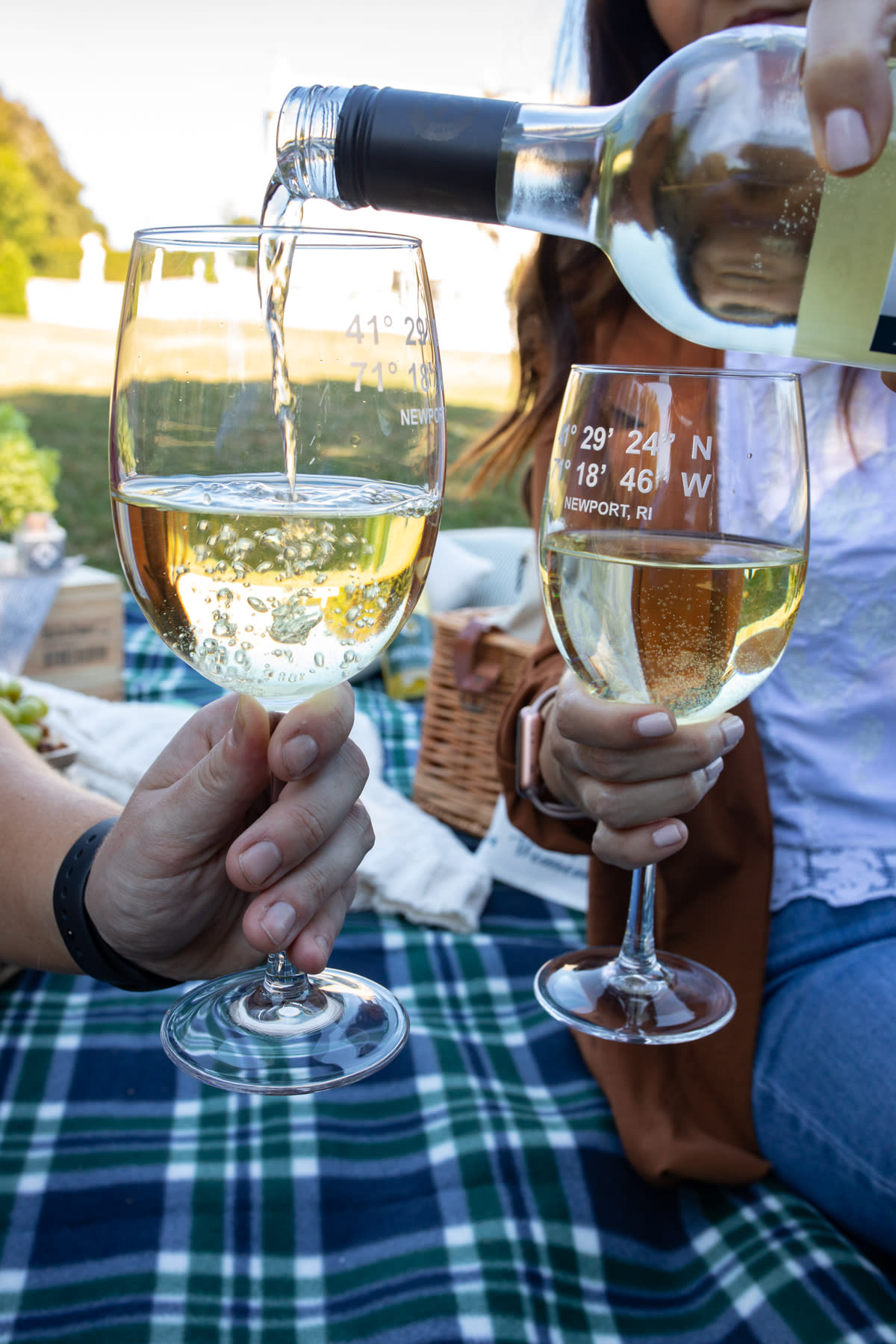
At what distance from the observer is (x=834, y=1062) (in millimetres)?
998

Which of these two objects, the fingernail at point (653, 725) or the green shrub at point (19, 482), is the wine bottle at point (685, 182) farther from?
the green shrub at point (19, 482)

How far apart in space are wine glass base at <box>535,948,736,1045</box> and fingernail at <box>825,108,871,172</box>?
1.59ft

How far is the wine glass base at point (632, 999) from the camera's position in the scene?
2.21 feet

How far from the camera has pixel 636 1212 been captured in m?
1.00

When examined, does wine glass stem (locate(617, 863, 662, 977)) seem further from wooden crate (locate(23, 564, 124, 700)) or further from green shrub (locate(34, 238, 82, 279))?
green shrub (locate(34, 238, 82, 279))

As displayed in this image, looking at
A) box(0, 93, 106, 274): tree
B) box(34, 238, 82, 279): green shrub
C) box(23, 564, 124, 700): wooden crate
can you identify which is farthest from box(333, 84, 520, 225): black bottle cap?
box(0, 93, 106, 274): tree

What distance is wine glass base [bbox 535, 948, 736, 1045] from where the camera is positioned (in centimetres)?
67

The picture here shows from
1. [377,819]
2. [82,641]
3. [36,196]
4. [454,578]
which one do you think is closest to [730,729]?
[377,819]

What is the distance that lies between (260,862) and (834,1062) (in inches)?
26.1

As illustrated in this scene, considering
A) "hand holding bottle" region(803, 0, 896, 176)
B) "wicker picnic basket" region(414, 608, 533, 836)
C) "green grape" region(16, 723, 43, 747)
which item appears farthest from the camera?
"wicker picnic basket" region(414, 608, 533, 836)

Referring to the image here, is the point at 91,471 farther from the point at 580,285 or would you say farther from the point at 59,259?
the point at 59,259

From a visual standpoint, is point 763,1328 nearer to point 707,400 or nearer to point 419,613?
point 707,400

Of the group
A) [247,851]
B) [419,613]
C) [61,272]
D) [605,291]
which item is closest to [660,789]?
[247,851]

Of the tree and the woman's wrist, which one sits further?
the tree
